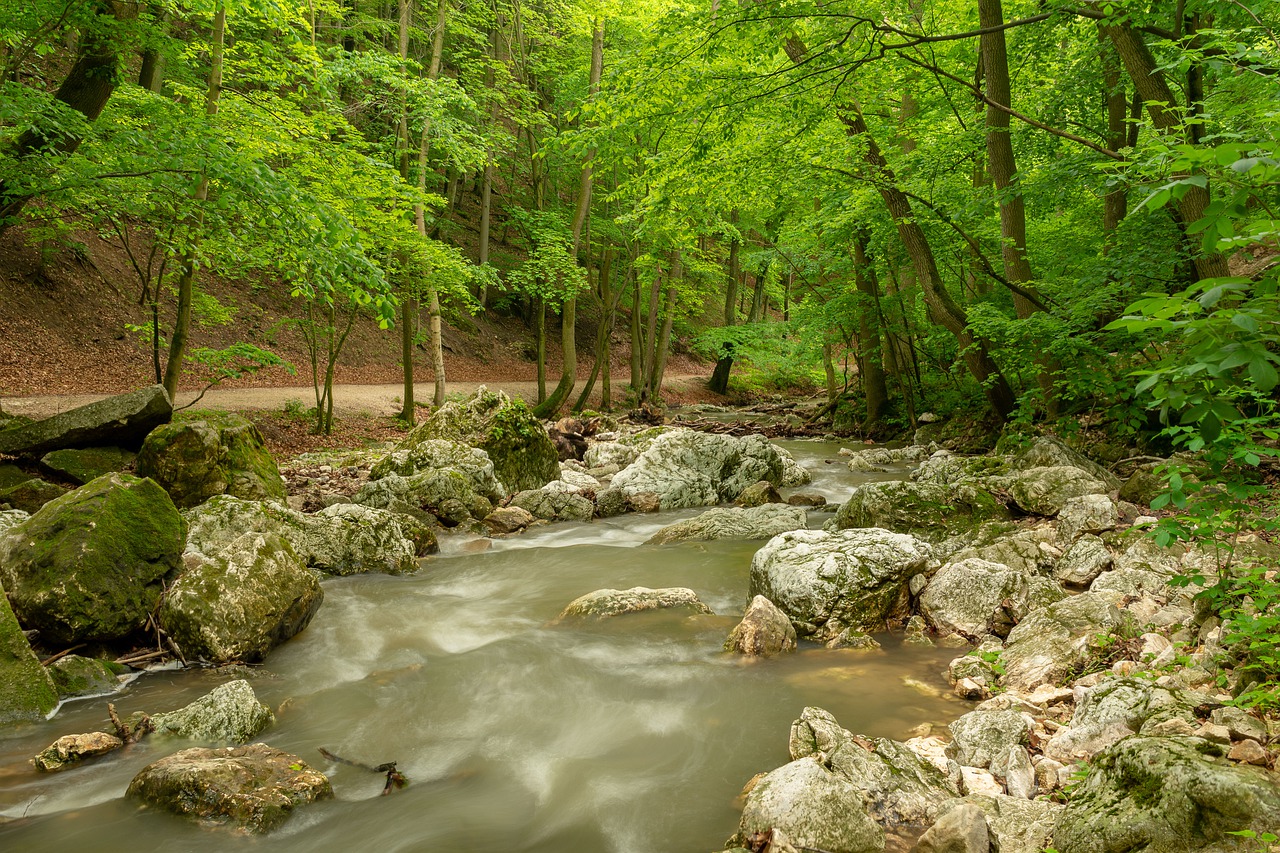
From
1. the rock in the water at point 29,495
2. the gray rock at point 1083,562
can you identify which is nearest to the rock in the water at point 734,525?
the gray rock at point 1083,562

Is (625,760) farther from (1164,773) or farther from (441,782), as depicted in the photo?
(1164,773)

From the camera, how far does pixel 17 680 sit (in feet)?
14.5

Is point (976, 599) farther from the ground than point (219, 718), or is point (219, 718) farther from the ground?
point (976, 599)

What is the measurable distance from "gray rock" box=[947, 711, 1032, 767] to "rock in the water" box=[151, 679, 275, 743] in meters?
4.40

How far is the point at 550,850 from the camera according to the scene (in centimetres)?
364

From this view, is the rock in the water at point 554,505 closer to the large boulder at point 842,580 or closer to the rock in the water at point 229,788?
the large boulder at point 842,580

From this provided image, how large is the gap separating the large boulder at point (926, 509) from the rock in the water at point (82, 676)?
7.37 m

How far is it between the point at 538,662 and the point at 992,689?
362 cm

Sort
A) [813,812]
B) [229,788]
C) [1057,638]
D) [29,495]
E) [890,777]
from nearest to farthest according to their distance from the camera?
[813,812]
[890,777]
[229,788]
[1057,638]
[29,495]

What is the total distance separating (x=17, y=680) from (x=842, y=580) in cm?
608

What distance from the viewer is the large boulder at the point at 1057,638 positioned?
4.45 metres

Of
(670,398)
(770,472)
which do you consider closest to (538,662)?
(770,472)

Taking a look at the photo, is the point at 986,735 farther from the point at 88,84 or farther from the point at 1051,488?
→ the point at 88,84

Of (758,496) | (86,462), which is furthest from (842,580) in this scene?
(86,462)
